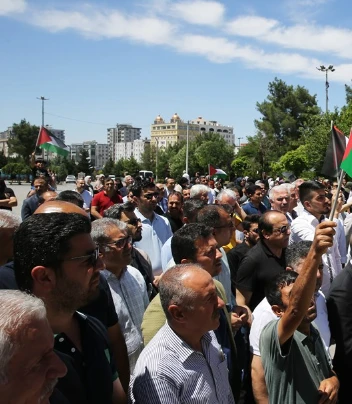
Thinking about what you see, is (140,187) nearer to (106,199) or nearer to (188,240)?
(106,199)

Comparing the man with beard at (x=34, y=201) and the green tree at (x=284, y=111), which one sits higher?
the green tree at (x=284, y=111)

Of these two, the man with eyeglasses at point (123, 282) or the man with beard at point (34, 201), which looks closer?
the man with eyeglasses at point (123, 282)

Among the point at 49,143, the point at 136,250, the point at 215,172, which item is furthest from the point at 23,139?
the point at 136,250

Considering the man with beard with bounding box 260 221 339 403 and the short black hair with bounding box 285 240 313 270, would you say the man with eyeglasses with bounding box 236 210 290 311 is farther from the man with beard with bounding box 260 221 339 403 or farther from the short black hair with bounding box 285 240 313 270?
the man with beard with bounding box 260 221 339 403

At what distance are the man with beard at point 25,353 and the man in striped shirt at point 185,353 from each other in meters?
0.81

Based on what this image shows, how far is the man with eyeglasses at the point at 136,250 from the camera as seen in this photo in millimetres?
4277

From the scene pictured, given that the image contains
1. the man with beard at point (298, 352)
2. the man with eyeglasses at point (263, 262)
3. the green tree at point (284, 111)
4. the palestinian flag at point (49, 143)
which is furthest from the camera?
the green tree at point (284, 111)

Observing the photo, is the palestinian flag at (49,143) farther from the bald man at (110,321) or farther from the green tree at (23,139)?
the green tree at (23,139)

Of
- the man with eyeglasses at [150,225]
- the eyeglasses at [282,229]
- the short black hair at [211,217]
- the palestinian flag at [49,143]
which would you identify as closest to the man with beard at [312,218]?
the eyeglasses at [282,229]

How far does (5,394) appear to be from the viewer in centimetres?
142

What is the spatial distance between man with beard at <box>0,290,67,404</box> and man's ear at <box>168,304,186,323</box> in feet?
3.10

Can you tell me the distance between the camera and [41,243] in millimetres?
2217

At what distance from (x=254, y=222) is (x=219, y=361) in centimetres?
299

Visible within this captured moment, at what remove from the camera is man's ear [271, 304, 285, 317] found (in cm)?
305
